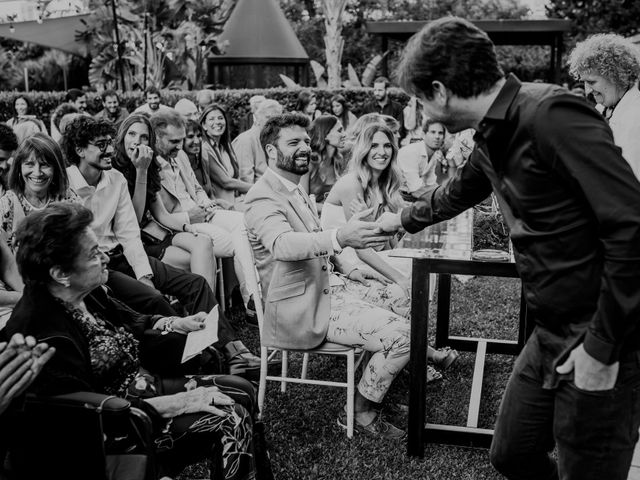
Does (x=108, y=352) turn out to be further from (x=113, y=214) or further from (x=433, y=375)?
(x=433, y=375)

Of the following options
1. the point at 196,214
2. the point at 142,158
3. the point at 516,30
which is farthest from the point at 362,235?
the point at 516,30

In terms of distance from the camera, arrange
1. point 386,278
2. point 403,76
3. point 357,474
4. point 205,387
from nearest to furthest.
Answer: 1. point 403,76
2. point 205,387
3. point 357,474
4. point 386,278

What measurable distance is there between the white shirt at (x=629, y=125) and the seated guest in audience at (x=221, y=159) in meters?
3.75

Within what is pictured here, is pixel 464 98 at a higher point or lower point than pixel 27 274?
higher

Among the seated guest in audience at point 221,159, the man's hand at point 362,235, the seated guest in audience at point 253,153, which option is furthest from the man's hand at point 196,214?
the man's hand at point 362,235

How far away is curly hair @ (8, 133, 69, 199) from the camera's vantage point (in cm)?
400

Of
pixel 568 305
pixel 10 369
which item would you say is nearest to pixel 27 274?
pixel 10 369

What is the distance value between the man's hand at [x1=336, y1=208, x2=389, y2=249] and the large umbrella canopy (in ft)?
65.0

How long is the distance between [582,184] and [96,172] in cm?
367

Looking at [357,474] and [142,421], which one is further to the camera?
[357,474]

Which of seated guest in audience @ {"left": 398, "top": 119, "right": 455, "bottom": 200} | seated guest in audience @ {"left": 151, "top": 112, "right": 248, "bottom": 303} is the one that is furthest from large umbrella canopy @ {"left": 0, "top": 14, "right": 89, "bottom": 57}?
seated guest in audience @ {"left": 151, "top": 112, "right": 248, "bottom": 303}

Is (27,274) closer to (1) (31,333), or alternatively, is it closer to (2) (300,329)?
(1) (31,333)

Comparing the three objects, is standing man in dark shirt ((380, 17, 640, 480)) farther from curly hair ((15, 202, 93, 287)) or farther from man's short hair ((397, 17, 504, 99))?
curly hair ((15, 202, 93, 287))

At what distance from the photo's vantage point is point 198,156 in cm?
661
